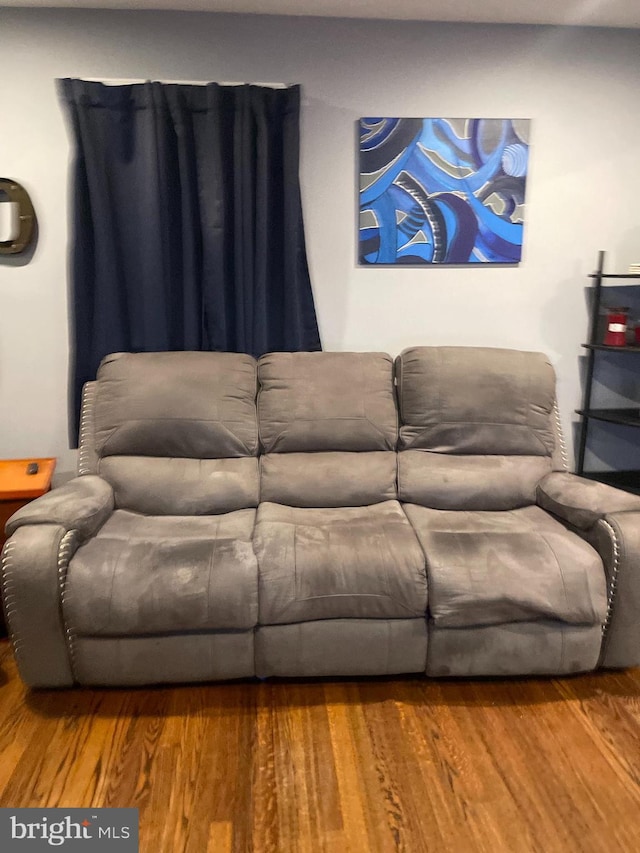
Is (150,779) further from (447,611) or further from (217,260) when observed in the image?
(217,260)

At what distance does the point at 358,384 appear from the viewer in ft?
7.90

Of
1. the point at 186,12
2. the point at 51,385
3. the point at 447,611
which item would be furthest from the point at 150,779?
the point at 186,12

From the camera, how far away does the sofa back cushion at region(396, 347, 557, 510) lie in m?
2.33

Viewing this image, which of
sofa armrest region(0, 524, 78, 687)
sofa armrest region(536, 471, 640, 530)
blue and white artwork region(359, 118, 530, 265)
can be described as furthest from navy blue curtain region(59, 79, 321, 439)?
sofa armrest region(536, 471, 640, 530)

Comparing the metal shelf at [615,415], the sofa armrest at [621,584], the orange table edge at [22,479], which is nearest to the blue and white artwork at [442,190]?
the metal shelf at [615,415]

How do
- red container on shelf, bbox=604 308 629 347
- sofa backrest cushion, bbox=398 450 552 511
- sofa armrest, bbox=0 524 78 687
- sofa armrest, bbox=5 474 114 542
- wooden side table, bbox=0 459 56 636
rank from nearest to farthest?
sofa armrest, bbox=0 524 78 687 < sofa armrest, bbox=5 474 114 542 < wooden side table, bbox=0 459 56 636 < sofa backrest cushion, bbox=398 450 552 511 < red container on shelf, bbox=604 308 629 347

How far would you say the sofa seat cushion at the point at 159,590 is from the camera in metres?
1.79

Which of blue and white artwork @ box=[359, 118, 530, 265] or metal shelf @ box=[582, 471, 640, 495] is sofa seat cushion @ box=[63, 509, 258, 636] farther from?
metal shelf @ box=[582, 471, 640, 495]

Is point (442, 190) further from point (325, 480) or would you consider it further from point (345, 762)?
point (345, 762)

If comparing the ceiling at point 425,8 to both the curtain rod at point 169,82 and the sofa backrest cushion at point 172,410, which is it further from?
the sofa backrest cushion at point 172,410

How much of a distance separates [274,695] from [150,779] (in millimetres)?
451

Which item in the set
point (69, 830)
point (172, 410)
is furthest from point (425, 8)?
point (69, 830)

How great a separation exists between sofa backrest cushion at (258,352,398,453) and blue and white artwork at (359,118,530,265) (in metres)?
0.61

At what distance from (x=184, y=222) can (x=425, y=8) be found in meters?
1.28
